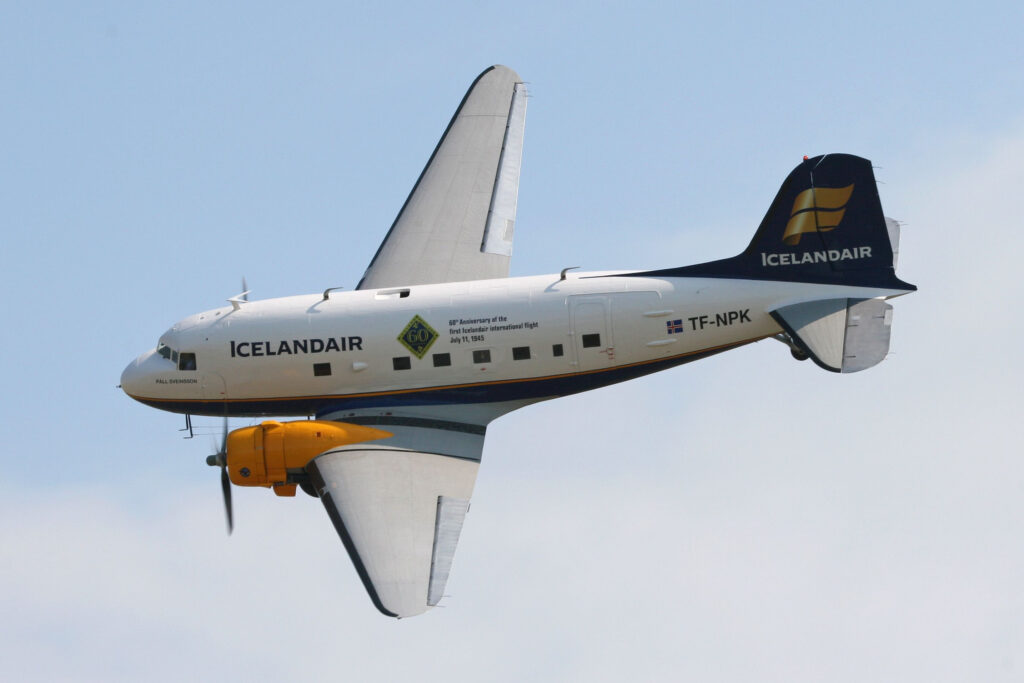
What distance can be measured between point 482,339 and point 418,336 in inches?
60.7

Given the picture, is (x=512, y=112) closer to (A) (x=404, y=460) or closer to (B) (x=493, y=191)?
(B) (x=493, y=191)

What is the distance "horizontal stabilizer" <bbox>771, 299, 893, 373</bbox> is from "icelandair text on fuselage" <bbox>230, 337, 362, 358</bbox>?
1011 centimetres

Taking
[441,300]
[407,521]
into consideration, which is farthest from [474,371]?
[407,521]

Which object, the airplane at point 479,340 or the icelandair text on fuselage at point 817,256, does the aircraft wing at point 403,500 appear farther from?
the icelandair text on fuselage at point 817,256

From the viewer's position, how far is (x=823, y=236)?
135 ft

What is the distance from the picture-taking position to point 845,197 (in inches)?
1619

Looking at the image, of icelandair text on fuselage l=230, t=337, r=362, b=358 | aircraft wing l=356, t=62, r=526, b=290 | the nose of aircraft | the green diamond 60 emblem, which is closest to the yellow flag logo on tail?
aircraft wing l=356, t=62, r=526, b=290

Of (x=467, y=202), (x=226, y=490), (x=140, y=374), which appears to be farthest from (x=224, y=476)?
(x=467, y=202)

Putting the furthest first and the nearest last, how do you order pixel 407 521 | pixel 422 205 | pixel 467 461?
pixel 422 205 → pixel 467 461 → pixel 407 521

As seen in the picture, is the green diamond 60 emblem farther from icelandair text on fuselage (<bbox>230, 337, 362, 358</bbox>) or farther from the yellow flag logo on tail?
the yellow flag logo on tail

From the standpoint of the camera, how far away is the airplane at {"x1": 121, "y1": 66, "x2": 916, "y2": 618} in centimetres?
3978

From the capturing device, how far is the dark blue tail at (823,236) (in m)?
40.8

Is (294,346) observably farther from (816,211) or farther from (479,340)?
(816,211)

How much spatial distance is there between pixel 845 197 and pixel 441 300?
9.94m
